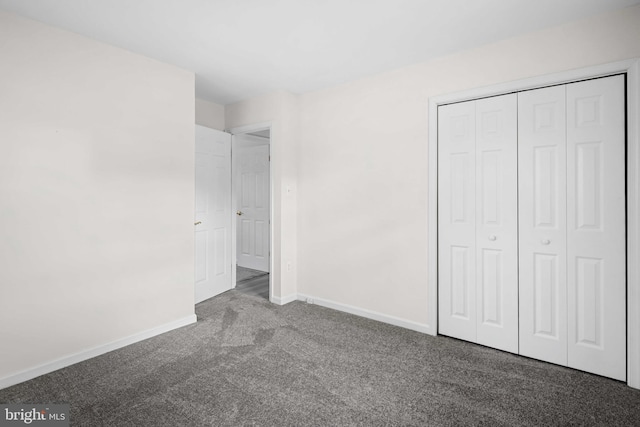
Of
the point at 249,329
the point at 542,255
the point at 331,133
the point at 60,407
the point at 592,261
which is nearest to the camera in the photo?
the point at 60,407

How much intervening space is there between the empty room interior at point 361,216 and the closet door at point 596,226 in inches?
0.5

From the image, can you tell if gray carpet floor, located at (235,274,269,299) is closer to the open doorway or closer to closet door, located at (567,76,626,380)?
the open doorway

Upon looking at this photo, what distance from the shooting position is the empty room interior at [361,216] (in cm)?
221

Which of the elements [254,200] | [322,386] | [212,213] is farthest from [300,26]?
[254,200]

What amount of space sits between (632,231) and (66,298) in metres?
4.09

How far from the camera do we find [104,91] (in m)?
2.74

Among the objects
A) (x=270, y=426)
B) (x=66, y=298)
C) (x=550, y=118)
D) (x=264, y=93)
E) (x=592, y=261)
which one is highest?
(x=264, y=93)

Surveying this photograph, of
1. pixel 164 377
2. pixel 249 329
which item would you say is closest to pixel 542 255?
pixel 249 329

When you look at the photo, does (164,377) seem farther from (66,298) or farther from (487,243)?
(487,243)

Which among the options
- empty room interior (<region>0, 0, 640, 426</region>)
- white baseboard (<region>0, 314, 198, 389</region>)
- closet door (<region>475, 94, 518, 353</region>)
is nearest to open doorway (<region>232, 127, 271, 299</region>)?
empty room interior (<region>0, 0, 640, 426</region>)

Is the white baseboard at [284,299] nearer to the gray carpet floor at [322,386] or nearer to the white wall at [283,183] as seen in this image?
the white wall at [283,183]

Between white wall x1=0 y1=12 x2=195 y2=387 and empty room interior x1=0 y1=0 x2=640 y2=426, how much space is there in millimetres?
16

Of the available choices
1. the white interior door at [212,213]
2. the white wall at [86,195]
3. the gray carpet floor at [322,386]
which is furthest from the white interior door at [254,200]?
the gray carpet floor at [322,386]

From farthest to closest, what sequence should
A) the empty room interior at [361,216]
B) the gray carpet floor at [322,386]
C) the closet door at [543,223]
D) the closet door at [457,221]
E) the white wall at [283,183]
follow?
the white wall at [283,183], the closet door at [457,221], the closet door at [543,223], the empty room interior at [361,216], the gray carpet floor at [322,386]
